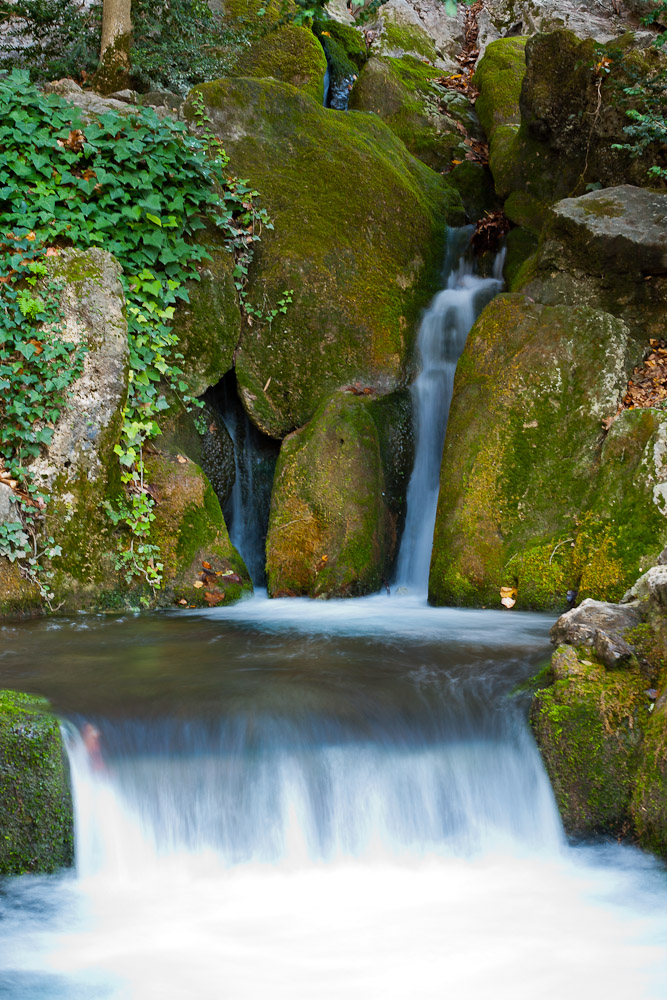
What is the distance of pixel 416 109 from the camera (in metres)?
12.0

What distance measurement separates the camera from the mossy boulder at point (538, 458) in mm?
5910

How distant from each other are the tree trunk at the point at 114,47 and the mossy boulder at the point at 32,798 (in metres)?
8.63

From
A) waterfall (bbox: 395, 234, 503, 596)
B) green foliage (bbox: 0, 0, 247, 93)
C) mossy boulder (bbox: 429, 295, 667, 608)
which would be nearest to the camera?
mossy boulder (bbox: 429, 295, 667, 608)

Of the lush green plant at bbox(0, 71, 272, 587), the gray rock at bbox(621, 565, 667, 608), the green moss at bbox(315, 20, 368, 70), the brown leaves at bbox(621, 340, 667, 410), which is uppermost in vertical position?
the green moss at bbox(315, 20, 368, 70)

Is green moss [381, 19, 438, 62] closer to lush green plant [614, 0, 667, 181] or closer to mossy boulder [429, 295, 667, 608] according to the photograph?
lush green plant [614, 0, 667, 181]

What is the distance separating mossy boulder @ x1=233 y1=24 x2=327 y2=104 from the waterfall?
435cm

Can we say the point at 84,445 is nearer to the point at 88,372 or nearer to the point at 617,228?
the point at 88,372

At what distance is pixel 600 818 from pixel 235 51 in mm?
10700

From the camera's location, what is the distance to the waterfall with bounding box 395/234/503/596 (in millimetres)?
7254

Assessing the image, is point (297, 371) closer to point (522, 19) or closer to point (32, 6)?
point (32, 6)

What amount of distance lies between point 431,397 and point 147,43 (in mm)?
6746

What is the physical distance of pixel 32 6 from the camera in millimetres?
10656

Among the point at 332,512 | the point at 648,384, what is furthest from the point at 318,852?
the point at 648,384

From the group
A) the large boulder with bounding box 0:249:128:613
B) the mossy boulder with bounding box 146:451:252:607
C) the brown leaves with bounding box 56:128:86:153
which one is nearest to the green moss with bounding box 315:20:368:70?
the brown leaves with bounding box 56:128:86:153
